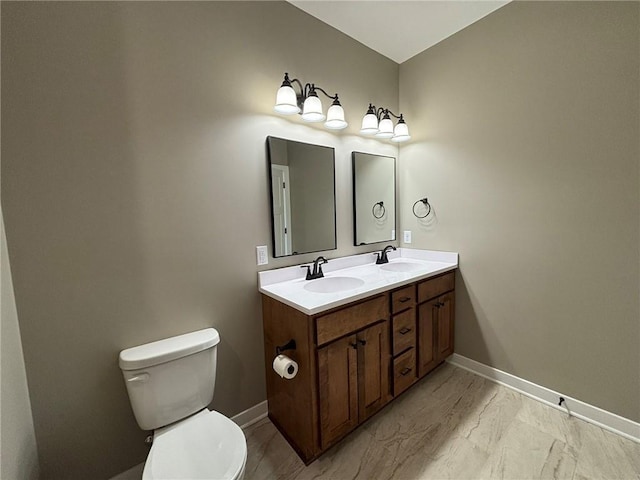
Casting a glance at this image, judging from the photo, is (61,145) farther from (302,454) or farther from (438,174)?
(438,174)

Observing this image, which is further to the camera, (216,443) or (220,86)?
(220,86)

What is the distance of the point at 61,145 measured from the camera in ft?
3.72

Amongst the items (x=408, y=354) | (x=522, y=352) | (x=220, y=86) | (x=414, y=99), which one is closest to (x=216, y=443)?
(x=408, y=354)

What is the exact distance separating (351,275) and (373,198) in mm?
775

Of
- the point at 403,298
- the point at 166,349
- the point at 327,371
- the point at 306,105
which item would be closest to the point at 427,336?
the point at 403,298

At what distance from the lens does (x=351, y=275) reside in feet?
6.48

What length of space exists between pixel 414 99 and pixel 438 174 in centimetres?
73

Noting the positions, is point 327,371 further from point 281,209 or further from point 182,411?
point 281,209

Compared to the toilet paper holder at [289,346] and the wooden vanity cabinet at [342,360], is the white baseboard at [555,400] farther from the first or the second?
the toilet paper holder at [289,346]

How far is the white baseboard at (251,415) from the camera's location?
1.69 meters

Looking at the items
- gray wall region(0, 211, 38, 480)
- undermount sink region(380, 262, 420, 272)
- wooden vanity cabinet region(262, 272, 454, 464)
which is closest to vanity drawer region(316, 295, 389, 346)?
wooden vanity cabinet region(262, 272, 454, 464)

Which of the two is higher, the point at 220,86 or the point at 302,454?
the point at 220,86

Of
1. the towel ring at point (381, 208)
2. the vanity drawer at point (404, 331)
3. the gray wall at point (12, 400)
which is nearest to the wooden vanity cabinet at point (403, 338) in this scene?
the vanity drawer at point (404, 331)

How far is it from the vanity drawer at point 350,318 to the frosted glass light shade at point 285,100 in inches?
48.5
